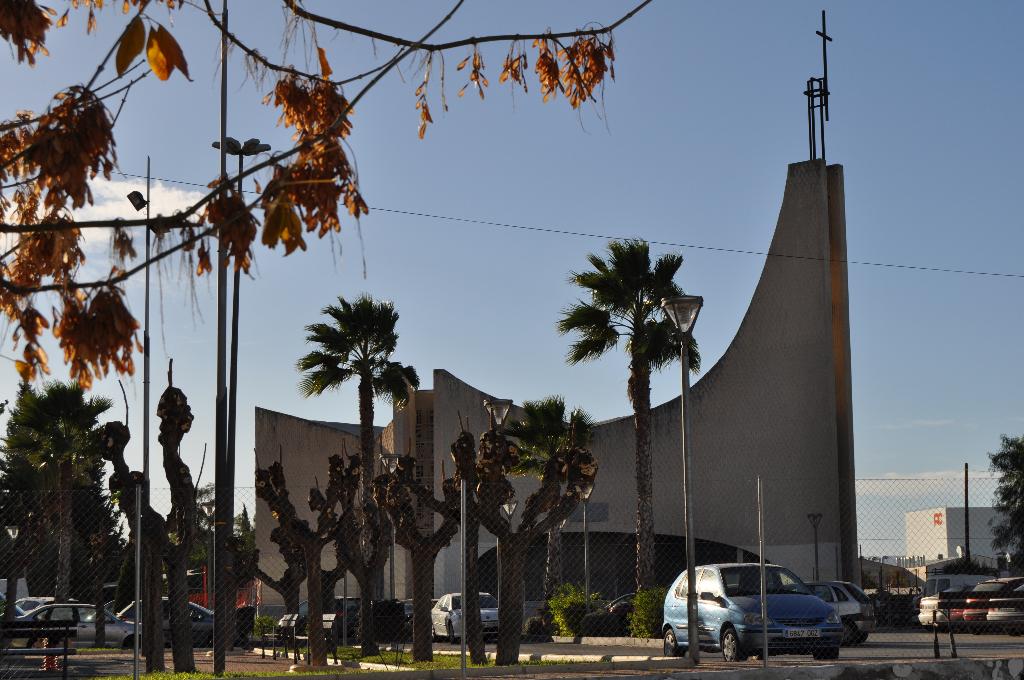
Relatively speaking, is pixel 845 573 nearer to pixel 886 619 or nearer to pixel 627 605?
pixel 886 619

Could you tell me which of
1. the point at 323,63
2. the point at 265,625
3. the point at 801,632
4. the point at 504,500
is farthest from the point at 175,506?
the point at 265,625

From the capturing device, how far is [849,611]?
2548 cm

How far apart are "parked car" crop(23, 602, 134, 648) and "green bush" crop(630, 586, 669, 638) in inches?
482

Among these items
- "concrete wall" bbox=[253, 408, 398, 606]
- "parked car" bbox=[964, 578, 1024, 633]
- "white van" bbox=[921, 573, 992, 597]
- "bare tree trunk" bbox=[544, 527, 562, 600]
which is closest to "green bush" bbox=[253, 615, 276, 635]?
"bare tree trunk" bbox=[544, 527, 562, 600]

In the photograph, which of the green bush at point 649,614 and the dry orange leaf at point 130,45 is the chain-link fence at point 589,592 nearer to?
the green bush at point 649,614

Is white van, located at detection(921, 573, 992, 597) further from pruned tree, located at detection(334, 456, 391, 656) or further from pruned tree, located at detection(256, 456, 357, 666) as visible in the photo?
pruned tree, located at detection(256, 456, 357, 666)

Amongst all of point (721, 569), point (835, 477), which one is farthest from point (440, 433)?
point (721, 569)

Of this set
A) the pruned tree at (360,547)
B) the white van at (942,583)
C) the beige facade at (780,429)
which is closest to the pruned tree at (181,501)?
the pruned tree at (360,547)

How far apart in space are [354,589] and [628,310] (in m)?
21.8

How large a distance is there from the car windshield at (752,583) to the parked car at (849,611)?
568cm

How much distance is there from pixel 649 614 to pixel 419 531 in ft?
35.3

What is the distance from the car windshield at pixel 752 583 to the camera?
19.0 metres

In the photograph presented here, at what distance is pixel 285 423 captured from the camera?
56500mm

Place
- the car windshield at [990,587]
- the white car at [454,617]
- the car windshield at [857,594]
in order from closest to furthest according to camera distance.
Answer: the car windshield at [857,594], the car windshield at [990,587], the white car at [454,617]
